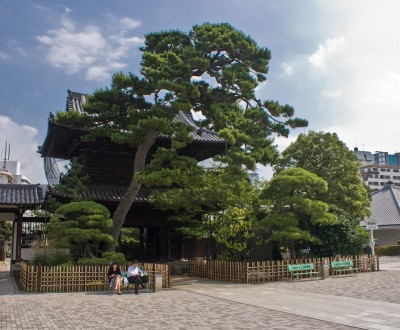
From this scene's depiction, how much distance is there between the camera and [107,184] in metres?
25.5

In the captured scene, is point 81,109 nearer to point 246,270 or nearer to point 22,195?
point 22,195

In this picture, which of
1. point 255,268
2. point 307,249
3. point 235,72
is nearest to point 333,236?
point 307,249

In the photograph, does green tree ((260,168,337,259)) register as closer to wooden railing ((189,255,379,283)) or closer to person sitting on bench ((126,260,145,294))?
wooden railing ((189,255,379,283))

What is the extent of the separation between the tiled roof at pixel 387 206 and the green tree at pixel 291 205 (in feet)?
91.7

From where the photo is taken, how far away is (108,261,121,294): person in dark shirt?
17.3 meters

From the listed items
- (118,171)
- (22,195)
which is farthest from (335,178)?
(22,195)

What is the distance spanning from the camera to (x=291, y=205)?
22812 millimetres

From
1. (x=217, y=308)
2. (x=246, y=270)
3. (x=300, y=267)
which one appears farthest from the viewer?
(x=300, y=267)

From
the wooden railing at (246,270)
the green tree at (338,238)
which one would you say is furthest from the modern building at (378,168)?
the wooden railing at (246,270)

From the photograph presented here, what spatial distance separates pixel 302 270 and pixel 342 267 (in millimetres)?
3538

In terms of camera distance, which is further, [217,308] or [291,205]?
[291,205]

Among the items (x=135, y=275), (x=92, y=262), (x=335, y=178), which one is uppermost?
(x=335, y=178)

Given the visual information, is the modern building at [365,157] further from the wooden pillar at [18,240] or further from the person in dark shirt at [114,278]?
the person in dark shirt at [114,278]

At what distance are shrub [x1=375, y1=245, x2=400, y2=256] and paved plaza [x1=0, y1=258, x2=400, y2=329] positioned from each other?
26.1 m
